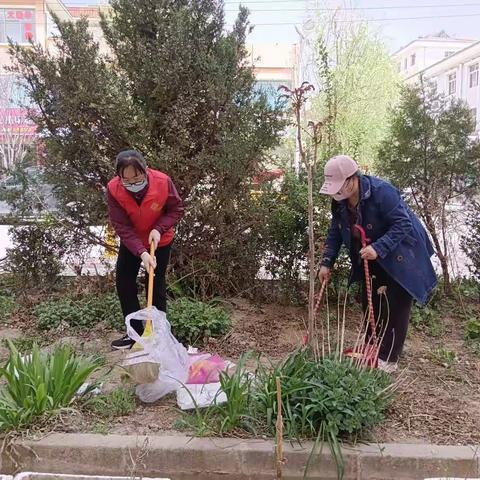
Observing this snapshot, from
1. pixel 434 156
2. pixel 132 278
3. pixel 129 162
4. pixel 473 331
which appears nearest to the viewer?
pixel 129 162

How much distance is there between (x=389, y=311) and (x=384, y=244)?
56 cm

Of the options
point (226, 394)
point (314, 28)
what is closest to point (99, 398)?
point (226, 394)

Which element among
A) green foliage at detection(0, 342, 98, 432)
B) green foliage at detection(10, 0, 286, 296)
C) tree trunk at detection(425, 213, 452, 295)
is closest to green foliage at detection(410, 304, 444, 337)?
tree trunk at detection(425, 213, 452, 295)

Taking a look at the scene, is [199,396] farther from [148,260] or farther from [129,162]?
[129,162]

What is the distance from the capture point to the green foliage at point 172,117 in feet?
16.5

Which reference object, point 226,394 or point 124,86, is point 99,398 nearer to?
point 226,394

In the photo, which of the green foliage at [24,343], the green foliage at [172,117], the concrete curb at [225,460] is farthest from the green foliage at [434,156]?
the green foliage at [24,343]

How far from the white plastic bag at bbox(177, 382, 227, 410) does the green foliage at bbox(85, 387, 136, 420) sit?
30 centimetres

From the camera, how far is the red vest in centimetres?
391

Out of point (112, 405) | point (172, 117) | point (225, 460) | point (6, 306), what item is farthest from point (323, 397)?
point (6, 306)

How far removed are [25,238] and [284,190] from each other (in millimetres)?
2650

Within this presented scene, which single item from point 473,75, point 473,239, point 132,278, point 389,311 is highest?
point 473,75

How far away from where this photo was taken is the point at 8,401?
3092 mm

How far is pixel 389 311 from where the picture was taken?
375 centimetres
